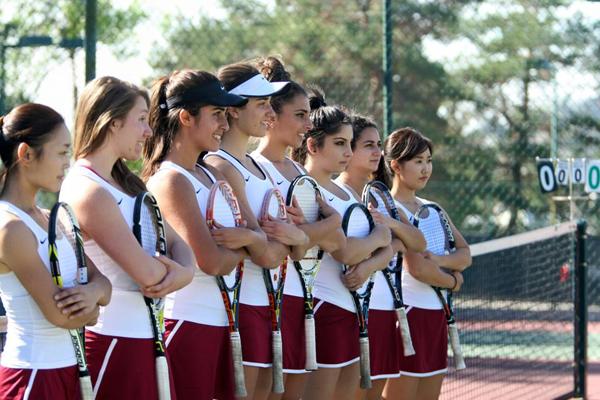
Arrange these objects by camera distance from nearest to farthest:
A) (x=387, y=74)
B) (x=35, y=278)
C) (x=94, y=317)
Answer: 1. (x=35, y=278)
2. (x=94, y=317)
3. (x=387, y=74)

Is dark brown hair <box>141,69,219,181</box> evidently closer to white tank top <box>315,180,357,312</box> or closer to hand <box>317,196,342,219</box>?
hand <box>317,196,342,219</box>

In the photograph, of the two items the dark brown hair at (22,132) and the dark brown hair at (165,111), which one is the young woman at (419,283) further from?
the dark brown hair at (22,132)

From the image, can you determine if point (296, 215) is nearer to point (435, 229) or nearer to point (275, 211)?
point (275, 211)

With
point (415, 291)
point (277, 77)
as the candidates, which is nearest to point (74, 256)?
point (277, 77)

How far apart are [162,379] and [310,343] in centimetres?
119

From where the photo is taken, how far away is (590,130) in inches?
440

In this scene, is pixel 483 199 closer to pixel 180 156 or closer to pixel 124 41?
pixel 124 41

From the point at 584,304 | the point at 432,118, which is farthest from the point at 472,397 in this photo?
the point at 432,118

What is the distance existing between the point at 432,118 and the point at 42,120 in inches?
432

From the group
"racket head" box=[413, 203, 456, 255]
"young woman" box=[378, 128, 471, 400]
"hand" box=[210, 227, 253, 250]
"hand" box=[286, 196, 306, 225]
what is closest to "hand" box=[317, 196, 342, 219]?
"hand" box=[286, 196, 306, 225]

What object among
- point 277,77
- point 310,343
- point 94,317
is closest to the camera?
point 94,317

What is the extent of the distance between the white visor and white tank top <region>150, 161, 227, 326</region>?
1.68ft

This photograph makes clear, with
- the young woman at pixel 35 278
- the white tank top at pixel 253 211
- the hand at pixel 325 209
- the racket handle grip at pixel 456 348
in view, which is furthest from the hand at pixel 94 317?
the racket handle grip at pixel 456 348

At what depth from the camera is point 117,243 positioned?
362cm
